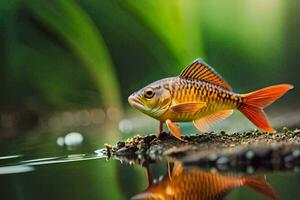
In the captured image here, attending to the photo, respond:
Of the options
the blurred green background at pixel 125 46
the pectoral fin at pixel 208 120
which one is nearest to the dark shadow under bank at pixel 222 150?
the pectoral fin at pixel 208 120

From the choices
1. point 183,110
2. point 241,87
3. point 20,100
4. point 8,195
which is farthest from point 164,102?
point 20,100

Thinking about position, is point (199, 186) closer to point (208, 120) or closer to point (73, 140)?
point (208, 120)

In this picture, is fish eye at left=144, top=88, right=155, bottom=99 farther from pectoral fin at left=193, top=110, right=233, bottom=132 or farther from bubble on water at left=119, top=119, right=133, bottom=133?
bubble on water at left=119, top=119, right=133, bottom=133

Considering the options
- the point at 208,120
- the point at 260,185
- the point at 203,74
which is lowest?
the point at 260,185

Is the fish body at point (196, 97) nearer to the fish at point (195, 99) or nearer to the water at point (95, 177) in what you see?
the fish at point (195, 99)

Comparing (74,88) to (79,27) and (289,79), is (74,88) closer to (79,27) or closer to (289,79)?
(79,27)

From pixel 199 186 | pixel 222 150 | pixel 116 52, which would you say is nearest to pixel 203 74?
pixel 222 150
